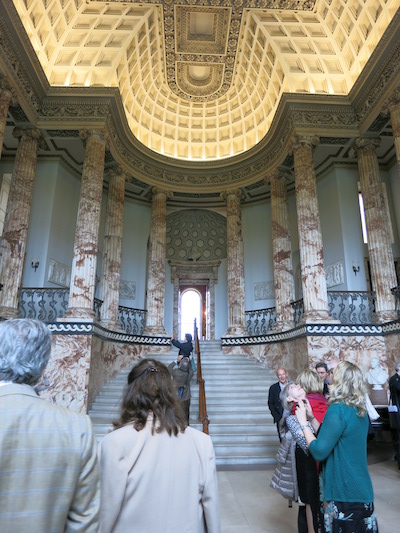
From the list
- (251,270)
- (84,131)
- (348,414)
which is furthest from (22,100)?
(348,414)

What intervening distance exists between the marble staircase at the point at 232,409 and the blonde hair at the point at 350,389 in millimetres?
3769

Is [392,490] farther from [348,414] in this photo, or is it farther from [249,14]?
[249,14]

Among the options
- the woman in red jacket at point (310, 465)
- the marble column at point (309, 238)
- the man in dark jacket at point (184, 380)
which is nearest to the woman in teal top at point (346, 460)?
the woman in red jacket at point (310, 465)

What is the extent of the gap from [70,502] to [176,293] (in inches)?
672

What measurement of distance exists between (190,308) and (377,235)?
1004cm

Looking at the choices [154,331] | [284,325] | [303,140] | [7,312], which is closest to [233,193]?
[303,140]

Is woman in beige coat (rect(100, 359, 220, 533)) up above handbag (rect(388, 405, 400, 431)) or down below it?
above

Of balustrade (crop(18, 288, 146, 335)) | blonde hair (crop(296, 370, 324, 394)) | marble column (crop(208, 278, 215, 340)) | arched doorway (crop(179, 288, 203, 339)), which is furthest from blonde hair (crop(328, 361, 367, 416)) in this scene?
arched doorway (crop(179, 288, 203, 339))

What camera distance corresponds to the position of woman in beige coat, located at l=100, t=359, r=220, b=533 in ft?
5.68

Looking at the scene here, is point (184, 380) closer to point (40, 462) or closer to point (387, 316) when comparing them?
point (387, 316)

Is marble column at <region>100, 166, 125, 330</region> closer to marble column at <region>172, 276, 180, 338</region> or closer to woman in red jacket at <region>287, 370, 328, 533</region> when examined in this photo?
marble column at <region>172, 276, 180, 338</region>

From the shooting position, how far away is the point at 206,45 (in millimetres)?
13617

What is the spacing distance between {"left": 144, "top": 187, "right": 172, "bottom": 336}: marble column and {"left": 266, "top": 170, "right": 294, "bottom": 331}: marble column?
4334 millimetres

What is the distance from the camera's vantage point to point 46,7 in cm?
1102
